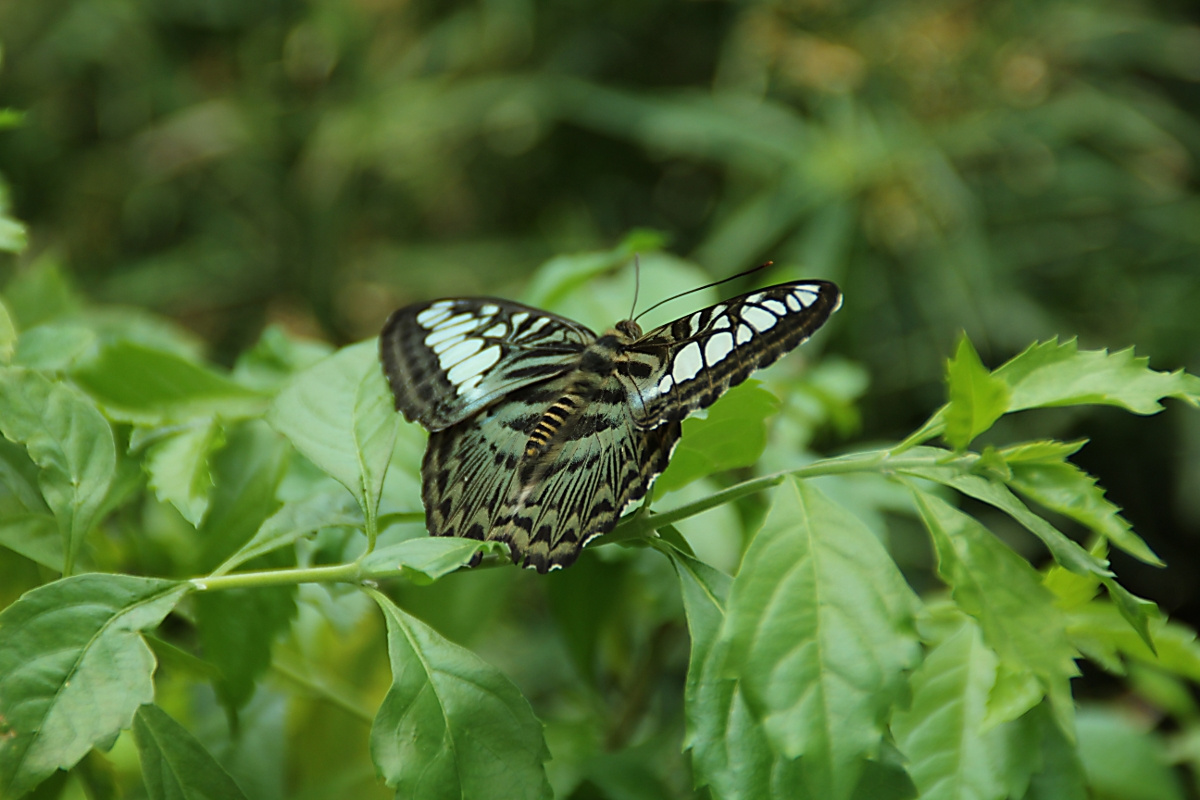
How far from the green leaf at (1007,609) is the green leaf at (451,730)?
211 millimetres

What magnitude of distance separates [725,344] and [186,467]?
34 centimetres

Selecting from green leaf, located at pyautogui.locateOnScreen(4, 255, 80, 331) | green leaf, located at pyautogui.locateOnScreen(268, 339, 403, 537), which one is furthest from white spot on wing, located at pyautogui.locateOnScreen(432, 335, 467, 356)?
green leaf, located at pyautogui.locateOnScreen(4, 255, 80, 331)

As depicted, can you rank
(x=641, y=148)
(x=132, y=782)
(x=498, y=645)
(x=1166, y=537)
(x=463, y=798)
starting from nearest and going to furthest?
(x=463, y=798), (x=132, y=782), (x=498, y=645), (x=1166, y=537), (x=641, y=148)

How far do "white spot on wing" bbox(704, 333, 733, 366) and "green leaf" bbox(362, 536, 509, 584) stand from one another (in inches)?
8.3

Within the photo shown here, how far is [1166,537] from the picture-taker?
1789 millimetres

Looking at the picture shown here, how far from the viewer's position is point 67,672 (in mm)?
378

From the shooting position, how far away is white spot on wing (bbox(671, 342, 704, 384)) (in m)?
0.58

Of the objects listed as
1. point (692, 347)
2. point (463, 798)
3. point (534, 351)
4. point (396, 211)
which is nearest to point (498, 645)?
point (534, 351)

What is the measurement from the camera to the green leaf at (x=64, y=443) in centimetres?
45

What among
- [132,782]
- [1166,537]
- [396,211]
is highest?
[132,782]

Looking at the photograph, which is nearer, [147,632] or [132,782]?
[147,632]

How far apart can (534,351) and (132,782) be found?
0.43 metres

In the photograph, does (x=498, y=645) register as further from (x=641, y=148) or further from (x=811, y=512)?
(x=641, y=148)

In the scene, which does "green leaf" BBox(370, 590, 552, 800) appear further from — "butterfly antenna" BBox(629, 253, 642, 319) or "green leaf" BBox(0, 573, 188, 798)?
"butterfly antenna" BBox(629, 253, 642, 319)
